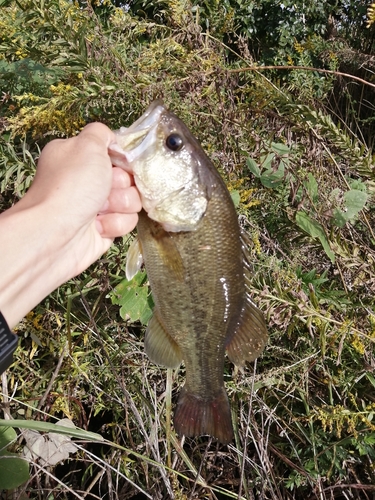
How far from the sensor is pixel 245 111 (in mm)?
3062

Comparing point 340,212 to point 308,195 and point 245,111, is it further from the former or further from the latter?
point 245,111

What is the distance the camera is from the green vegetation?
8.64 ft

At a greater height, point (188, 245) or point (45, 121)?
point (45, 121)

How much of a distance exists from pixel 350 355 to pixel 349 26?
4.70 metres

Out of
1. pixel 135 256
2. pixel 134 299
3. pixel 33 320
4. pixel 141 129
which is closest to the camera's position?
pixel 141 129

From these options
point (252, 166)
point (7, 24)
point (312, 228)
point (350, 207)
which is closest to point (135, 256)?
point (252, 166)

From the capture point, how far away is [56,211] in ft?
6.31

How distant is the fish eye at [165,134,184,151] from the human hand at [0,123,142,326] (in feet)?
0.78

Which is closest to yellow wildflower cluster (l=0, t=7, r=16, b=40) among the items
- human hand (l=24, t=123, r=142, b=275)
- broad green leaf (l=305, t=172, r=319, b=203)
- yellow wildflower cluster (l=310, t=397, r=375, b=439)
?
human hand (l=24, t=123, r=142, b=275)

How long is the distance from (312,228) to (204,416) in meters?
1.15

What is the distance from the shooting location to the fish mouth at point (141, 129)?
76.4 inches

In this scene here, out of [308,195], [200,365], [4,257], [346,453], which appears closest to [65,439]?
[200,365]

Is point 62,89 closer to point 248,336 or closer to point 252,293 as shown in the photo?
point 252,293

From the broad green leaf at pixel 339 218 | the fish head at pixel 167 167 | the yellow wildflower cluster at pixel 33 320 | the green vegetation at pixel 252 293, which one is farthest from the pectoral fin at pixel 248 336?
the yellow wildflower cluster at pixel 33 320
